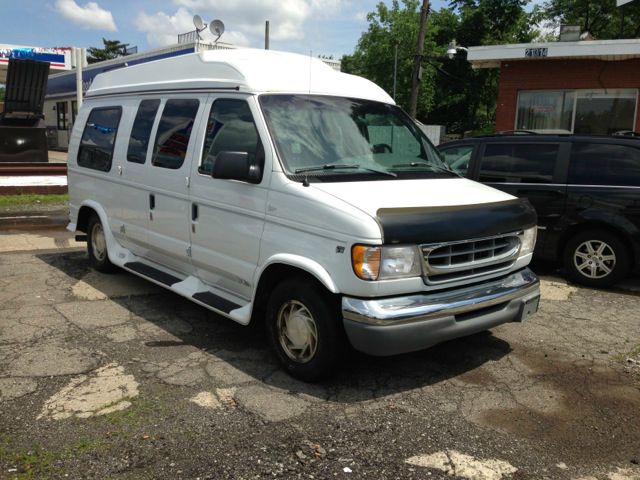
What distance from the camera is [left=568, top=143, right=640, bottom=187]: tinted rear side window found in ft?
21.6

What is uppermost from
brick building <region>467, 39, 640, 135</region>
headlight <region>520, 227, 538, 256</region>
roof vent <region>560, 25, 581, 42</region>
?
roof vent <region>560, 25, 581, 42</region>

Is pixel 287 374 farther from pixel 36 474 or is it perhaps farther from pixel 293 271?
pixel 36 474

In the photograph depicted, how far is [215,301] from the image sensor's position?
4734 millimetres

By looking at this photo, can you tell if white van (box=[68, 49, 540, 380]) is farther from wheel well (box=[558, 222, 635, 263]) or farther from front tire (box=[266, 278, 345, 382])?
wheel well (box=[558, 222, 635, 263])

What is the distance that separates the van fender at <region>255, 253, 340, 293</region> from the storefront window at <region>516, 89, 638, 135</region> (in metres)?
12.8

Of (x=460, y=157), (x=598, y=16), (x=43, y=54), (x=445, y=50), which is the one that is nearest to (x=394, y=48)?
(x=445, y=50)

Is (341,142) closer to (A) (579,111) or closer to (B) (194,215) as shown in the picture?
(B) (194,215)

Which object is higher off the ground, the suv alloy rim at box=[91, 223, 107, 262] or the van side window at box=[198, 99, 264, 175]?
the van side window at box=[198, 99, 264, 175]

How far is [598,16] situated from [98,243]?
38.5 metres

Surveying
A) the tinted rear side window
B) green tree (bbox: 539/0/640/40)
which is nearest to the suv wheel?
the tinted rear side window

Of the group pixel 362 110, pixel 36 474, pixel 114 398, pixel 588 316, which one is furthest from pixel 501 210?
pixel 36 474

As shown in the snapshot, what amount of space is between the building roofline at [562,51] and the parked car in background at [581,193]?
857 cm

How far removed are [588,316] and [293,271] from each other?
3.43 m

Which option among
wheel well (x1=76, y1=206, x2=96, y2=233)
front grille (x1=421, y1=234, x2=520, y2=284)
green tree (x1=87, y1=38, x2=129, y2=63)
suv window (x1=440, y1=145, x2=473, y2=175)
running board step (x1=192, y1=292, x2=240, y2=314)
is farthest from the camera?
green tree (x1=87, y1=38, x2=129, y2=63)
